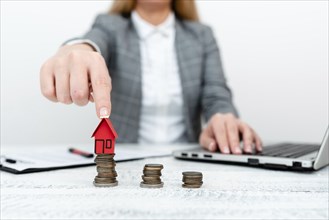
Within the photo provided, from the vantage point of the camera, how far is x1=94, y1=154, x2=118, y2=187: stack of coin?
1.94ft

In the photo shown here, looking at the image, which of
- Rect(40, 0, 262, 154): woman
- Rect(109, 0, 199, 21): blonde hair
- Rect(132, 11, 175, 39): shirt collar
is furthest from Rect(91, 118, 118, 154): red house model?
Rect(109, 0, 199, 21): blonde hair

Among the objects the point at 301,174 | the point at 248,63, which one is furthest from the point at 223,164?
the point at 248,63

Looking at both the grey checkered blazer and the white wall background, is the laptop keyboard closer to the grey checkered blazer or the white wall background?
the grey checkered blazer

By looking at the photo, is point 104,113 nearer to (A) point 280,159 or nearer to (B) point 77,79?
(B) point 77,79

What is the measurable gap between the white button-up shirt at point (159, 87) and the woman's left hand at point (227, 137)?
626mm

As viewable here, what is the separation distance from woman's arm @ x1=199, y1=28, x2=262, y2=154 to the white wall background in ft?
0.92

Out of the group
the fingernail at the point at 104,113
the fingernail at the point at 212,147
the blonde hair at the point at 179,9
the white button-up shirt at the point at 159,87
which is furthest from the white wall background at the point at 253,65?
the fingernail at the point at 104,113

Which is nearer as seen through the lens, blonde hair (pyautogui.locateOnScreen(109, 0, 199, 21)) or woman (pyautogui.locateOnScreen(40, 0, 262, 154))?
woman (pyautogui.locateOnScreen(40, 0, 262, 154))

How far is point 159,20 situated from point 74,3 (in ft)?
1.54

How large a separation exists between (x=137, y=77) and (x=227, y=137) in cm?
78

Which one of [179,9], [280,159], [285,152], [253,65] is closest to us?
[280,159]

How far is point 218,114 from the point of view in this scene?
1153 mm

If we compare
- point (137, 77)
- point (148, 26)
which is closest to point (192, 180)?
point (137, 77)

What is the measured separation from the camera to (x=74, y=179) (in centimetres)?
65
